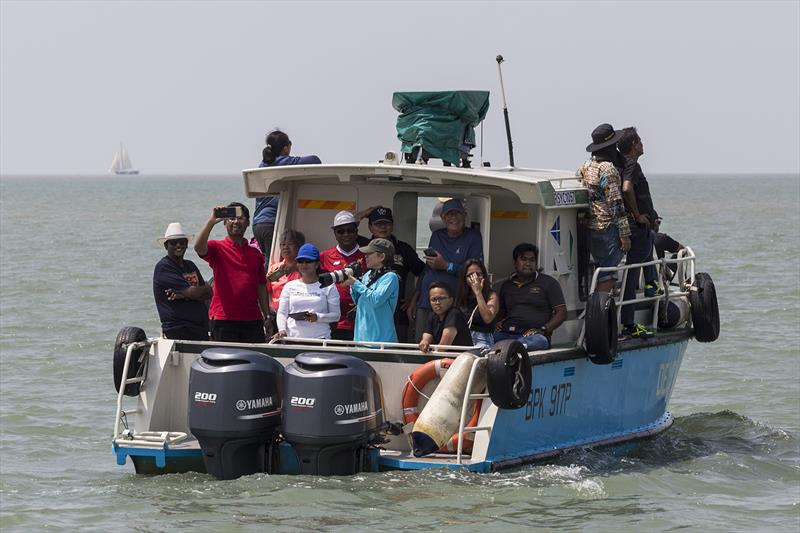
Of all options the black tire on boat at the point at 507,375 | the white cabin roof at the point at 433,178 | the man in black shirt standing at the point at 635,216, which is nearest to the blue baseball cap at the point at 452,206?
the white cabin roof at the point at 433,178

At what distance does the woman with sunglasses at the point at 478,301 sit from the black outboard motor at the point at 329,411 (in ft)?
3.81

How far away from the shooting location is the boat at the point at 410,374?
11.2 meters

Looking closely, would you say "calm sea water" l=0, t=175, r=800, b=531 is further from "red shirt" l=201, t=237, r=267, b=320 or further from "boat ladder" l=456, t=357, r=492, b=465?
"red shirt" l=201, t=237, r=267, b=320

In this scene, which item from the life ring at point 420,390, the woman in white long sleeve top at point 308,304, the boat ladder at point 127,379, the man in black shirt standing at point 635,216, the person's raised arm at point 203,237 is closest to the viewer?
the life ring at point 420,390

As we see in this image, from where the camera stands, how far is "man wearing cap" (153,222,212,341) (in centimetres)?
1271

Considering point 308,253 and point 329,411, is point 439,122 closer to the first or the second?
point 308,253

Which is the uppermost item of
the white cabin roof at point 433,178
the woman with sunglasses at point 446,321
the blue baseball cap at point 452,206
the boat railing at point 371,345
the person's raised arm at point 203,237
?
the white cabin roof at point 433,178

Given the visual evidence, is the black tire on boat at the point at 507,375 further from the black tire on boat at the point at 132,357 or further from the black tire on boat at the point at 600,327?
the black tire on boat at the point at 132,357

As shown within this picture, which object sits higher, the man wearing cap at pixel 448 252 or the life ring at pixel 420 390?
the man wearing cap at pixel 448 252

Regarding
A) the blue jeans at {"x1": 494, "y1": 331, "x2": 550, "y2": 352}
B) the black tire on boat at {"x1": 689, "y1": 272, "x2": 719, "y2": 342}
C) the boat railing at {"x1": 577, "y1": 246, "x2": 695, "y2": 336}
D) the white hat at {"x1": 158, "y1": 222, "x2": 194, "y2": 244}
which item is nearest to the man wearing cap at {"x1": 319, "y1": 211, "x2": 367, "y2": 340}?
the white hat at {"x1": 158, "y1": 222, "x2": 194, "y2": 244}

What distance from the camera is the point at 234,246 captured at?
1284 centimetres

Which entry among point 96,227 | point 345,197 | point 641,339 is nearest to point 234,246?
point 345,197

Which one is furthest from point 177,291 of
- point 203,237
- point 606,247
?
point 606,247

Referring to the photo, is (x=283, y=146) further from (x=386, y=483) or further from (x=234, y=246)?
(x=386, y=483)
